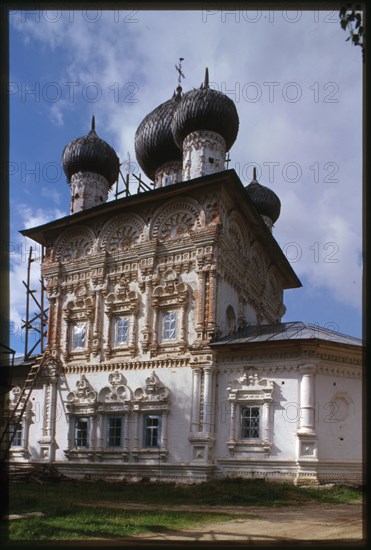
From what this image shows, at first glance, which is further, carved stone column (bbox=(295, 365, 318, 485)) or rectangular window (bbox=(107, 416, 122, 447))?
rectangular window (bbox=(107, 416, 122, 447))

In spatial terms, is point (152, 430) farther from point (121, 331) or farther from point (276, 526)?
point (276, 526)

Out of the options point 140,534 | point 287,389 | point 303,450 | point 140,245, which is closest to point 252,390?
point 287,389

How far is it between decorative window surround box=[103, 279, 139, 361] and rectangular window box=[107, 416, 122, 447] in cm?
168

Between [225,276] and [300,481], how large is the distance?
547 cm

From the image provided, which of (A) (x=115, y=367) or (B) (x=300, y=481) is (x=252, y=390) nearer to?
(B) (x=300, y=481)

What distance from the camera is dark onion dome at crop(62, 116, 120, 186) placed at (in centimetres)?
1994

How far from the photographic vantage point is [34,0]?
2.68 m

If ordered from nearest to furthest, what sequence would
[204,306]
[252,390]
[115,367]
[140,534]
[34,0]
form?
[34,0]
[140,534]
[252,390]
[204,306]
[115,367]

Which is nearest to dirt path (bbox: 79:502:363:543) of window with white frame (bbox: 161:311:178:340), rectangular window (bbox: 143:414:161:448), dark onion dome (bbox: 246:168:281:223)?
rectangular window (bbox: 143:414:161:448)

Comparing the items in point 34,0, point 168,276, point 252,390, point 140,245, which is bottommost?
point 252,390

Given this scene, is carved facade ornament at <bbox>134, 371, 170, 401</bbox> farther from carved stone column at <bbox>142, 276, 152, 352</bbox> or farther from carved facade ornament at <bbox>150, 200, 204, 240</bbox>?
carved facade ornament at <bbox>150, 200, 204, 240</bbox>

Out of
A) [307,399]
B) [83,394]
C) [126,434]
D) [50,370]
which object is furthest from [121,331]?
[307,399]

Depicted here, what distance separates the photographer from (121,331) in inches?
615

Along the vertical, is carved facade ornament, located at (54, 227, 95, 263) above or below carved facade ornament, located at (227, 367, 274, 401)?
above
